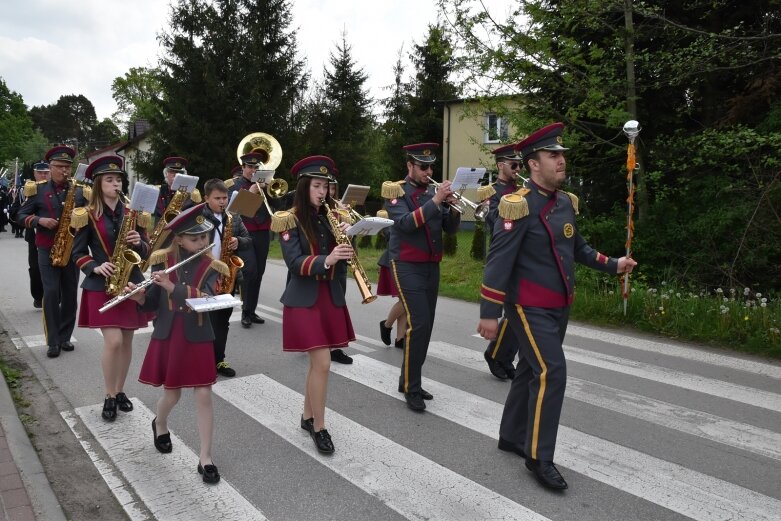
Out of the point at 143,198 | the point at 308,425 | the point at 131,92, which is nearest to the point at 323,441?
the point at 308,425

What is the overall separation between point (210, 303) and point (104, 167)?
2197 millimetres

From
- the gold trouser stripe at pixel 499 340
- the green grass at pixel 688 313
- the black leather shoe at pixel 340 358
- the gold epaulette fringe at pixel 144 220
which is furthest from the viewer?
the green grass at pixel 688 313

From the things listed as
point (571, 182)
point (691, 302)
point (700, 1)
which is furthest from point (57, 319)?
point (700, 1)

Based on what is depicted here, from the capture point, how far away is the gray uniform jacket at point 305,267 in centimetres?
433

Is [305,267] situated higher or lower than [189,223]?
lower

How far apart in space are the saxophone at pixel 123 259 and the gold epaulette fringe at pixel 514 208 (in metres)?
Result: 2.70

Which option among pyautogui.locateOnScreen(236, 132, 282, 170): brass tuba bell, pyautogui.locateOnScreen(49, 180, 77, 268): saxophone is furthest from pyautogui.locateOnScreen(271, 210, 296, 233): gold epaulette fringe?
pyautogui.locateOnScreen(236, 132, 282, 170): brass tuba bell

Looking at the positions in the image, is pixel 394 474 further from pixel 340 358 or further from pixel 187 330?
pixel 340 358

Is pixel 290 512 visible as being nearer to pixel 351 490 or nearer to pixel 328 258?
pixel 351 490

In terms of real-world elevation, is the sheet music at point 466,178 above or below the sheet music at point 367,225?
above

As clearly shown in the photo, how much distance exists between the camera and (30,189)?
7.70 meters

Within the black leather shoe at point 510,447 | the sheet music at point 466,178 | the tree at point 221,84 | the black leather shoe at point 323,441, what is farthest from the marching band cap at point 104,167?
the tree at point 221,84

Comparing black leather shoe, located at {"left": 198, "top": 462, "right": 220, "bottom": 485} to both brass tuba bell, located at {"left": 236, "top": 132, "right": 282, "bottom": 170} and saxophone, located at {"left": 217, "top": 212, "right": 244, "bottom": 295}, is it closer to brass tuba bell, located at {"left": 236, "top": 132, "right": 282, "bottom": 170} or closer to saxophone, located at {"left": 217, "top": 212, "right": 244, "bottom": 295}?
saxophone, located at {"left": 217, "top": 212, "right": 244, "bottom": 295}

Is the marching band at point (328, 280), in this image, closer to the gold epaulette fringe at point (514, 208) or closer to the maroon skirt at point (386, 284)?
the gold epaulette fringe at point (514, 208)
